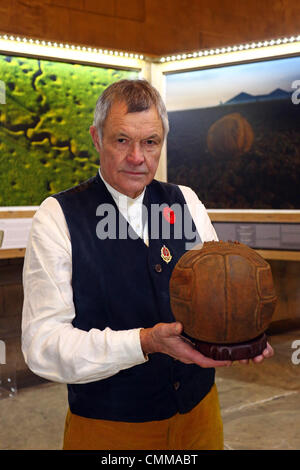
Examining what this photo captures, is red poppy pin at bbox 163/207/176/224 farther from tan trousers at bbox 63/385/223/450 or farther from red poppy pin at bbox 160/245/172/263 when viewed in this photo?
tan trousers at bbox 63/385/223/450

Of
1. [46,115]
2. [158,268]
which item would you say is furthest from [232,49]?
[158,268]

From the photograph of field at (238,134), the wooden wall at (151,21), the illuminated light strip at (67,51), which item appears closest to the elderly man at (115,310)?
the illuminated light strip at (67,51)

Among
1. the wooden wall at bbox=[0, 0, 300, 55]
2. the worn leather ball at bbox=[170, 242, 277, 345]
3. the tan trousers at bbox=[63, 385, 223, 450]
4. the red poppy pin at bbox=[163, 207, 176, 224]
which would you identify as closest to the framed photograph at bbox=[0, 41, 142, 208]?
the wooden wall at bbox=[0, 0, 300, 55]

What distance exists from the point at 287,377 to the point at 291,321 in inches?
55.9

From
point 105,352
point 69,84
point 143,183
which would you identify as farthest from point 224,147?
point 105,352

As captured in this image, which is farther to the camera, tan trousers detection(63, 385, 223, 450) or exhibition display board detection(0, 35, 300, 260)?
exhibition display board detection(0, 35, 300, 260)

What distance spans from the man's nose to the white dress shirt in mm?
321

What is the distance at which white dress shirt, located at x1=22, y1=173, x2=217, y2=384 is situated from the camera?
1.97 metres

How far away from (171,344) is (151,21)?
4.91 m

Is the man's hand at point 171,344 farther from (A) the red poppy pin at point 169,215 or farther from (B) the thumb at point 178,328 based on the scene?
(A) the red poppy pin at point 169,215

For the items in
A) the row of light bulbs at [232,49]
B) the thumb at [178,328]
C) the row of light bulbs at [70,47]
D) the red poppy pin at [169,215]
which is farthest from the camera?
the row of light bulbs at [232,49]

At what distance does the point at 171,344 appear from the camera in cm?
197

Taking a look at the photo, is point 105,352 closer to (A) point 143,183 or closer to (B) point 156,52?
(A) point 143,183

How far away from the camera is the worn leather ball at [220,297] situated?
202cm
